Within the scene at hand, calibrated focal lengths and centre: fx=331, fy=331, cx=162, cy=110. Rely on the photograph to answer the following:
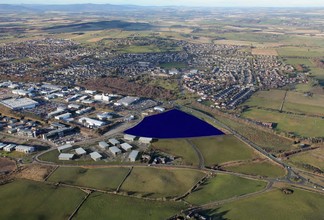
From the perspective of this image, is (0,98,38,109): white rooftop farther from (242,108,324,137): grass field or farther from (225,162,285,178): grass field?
(225,162,285,178): grass field

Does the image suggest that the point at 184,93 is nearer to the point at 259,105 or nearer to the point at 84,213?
the point at 259,105

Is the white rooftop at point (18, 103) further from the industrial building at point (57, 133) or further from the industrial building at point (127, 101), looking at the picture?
the industrial building at point (127, 101)

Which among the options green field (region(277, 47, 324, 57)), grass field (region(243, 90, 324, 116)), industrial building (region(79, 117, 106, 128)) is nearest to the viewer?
industrial building (region(79, 117, 106, 128))

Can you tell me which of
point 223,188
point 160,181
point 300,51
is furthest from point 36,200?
point 300,51

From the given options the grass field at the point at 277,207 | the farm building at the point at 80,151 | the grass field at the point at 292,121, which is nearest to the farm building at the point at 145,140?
the farm building at the point at 80,151

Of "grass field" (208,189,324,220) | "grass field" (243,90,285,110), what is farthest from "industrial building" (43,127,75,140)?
"grass field" (243,90,285,110)

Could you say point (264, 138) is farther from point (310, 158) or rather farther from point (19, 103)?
point (19, 103)
